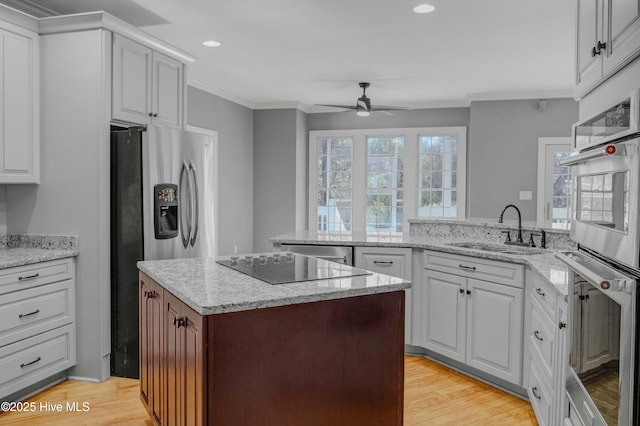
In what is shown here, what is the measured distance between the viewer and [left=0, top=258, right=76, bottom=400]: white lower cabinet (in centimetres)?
278

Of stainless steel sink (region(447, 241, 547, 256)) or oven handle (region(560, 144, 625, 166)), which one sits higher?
oven handle (region(560, 144, 625, 166))

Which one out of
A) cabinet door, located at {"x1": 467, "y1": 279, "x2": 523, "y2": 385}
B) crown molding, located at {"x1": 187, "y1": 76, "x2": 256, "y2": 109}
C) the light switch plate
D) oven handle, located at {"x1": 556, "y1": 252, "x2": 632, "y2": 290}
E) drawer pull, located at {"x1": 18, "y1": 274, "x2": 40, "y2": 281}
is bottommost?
cabinet door, located at {"x1": 467, "y1": 279, "x2": 523, "y2": 385}

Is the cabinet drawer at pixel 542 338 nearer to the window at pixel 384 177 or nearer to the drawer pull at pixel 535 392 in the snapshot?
the drawer pull at pixel 535 392

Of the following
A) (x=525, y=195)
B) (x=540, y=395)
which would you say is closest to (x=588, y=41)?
(x=540, y=395)

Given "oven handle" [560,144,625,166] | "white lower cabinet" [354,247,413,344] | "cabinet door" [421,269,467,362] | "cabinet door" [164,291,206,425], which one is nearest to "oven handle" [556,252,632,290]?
"oven handle" [560,144,625,166]

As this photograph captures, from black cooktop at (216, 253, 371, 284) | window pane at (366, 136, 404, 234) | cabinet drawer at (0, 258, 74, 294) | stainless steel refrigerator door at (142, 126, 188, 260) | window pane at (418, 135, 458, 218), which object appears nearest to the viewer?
black cooktop at (216, 253, 371, 284)

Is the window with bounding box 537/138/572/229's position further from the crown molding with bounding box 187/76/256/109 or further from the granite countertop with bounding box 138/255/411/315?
the granite countertop with bounding box 138/255/411/315

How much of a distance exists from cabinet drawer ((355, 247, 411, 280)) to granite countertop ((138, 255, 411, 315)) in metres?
1.56

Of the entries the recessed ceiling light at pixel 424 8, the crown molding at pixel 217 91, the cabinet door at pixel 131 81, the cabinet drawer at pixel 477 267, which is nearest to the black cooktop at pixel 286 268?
the cabinet drawer at pixel 477 267

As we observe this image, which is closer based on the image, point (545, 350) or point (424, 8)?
point (545, 350)

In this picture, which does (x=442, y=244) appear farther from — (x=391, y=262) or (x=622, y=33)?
(x=622, y=33)

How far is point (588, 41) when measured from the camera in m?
1.68

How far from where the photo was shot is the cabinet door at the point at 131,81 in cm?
331

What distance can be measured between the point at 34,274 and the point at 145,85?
1.52 metres
